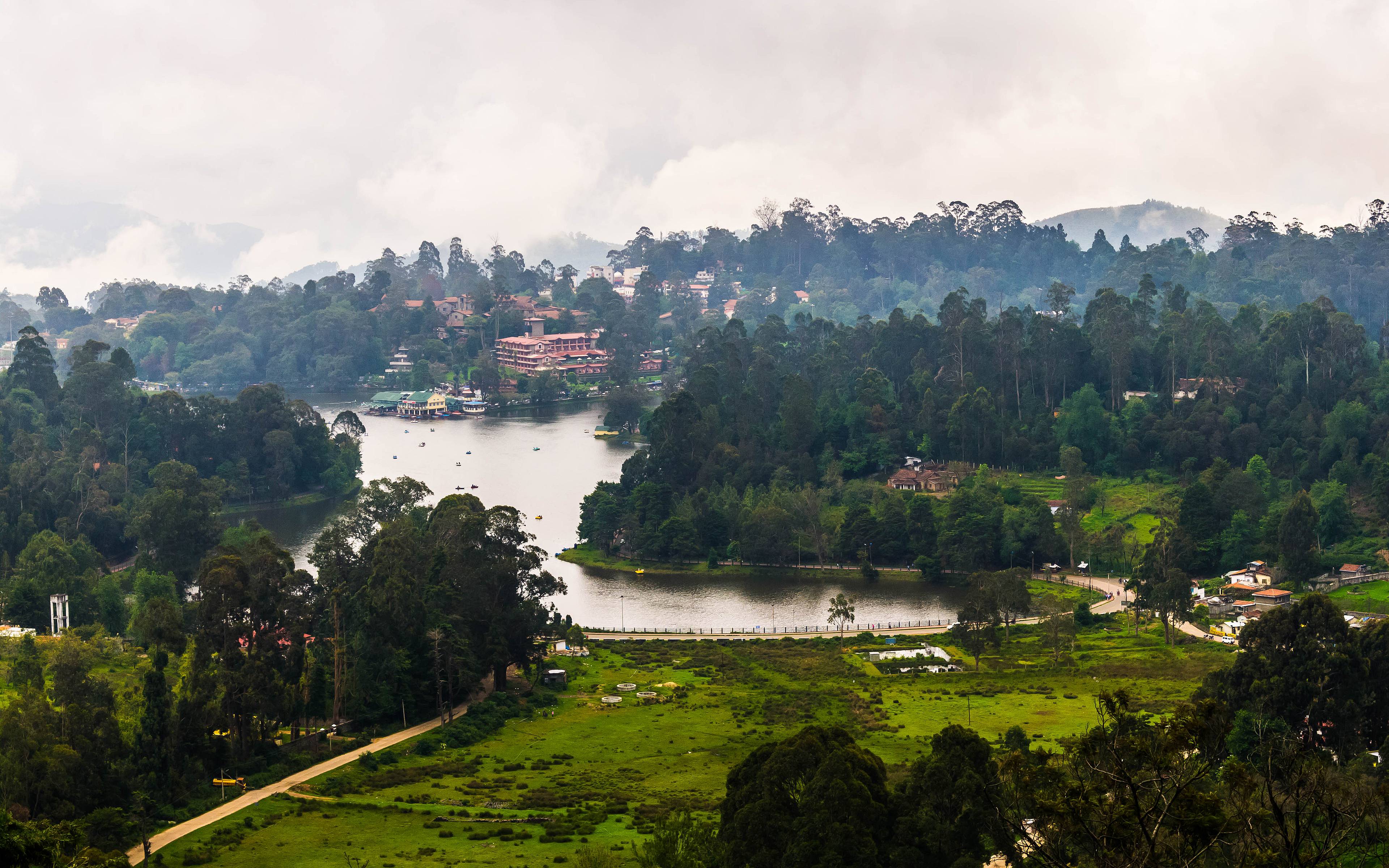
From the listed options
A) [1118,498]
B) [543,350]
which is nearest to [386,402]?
[543,350]

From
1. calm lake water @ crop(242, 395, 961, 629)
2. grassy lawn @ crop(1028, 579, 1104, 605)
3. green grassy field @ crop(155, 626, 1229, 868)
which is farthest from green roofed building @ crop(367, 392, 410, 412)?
grassy lawn @ crop(1028, 579, 1104, 605)

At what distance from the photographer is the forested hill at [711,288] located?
335 feet

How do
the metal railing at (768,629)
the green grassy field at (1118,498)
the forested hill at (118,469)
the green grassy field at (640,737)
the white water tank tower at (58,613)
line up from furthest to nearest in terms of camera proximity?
1. the green grassy field at (1118,498)
2. the metal railing at (768,629)
3. the forested hill at (118,469)
4. the white water tank tower at (58,613)
5. the green grassy field at (640,737)

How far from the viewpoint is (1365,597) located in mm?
40750

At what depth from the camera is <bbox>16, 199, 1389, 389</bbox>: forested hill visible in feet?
335

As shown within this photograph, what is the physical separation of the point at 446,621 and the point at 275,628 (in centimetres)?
433

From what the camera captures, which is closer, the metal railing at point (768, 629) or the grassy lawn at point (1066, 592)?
the metal railing at point (768, 629)

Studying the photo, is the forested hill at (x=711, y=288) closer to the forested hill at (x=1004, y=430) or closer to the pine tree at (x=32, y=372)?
the forested hill at (x=1004, y=430)

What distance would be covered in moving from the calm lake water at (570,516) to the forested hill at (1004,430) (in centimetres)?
240

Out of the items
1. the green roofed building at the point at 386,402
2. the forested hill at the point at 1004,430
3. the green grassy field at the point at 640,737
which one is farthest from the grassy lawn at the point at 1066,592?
the green roofed building at the point at 386,402

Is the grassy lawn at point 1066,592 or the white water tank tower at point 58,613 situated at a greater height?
the white water tank tower at point 58,613

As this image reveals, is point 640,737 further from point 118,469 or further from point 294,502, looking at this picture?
point 294,502

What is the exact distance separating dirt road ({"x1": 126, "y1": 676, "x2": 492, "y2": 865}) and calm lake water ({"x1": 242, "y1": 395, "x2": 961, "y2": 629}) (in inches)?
553

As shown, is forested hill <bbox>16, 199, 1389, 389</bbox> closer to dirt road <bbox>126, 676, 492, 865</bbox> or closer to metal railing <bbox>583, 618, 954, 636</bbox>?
metal railing <bbox>583, 618, 954, 636</bbox>
